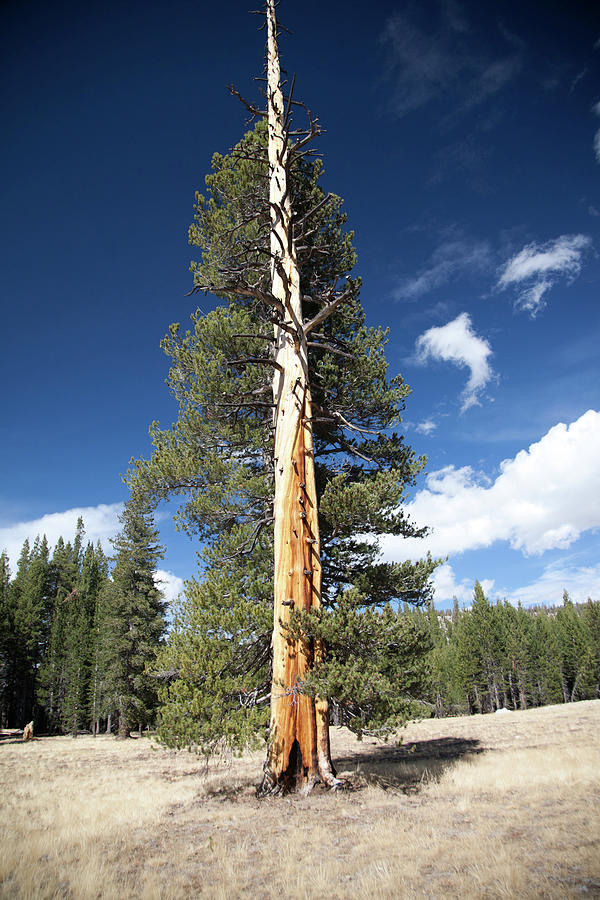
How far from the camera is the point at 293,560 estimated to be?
7449 millimetres

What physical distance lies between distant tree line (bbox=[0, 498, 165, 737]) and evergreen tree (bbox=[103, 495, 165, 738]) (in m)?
0.05

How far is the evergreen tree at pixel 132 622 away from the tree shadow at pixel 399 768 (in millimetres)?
15239

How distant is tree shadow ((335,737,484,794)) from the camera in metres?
7.46

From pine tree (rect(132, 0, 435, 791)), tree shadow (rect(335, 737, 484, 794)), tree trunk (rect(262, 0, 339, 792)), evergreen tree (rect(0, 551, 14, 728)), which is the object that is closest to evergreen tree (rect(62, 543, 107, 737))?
evergreen tree (rect(0, 551, 14, 728))

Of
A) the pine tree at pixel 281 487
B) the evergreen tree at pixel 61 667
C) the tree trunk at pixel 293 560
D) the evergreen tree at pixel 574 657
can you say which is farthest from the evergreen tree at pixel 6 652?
the evergreen tree at pixel 574 657

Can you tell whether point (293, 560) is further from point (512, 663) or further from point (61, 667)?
point (512, 663)

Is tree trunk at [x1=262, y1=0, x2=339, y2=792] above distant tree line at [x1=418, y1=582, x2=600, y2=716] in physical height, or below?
above

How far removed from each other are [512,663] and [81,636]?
2016 inches

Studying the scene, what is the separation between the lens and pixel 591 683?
61688mm

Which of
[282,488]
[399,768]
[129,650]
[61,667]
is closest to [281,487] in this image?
[282,488]

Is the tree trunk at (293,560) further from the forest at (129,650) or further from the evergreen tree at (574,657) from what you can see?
the evergreen tree at (574,657)

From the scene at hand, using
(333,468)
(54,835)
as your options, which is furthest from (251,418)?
(54,835)

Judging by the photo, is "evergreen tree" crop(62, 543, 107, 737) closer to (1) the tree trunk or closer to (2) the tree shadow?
(2) the tree shadow

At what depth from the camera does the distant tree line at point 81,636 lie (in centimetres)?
2467
